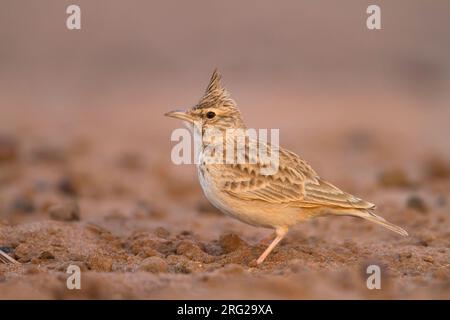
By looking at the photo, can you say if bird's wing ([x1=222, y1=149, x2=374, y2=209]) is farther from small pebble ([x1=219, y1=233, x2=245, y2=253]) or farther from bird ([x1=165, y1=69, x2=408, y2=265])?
small pebble ([x1=219, y1=233, x2=245, y2=253])

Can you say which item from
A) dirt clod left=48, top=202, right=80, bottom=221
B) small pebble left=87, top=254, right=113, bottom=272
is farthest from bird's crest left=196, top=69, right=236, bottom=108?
dirt clod left=48, top=202, right=80, bottom=221

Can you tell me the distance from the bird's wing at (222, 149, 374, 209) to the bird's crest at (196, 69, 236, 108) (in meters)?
0.79

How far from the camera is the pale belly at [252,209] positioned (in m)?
7.03

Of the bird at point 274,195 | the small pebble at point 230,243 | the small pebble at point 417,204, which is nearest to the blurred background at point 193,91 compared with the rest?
the small pebble at point 417,204

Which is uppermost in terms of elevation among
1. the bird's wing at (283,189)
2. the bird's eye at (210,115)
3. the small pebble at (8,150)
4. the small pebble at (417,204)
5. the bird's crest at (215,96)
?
the bird's crest at (215,96)

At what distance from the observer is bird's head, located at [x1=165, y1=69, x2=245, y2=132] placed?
25.1 feet

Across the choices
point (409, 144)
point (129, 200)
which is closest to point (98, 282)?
point (129, 200)

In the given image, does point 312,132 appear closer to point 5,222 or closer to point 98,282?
point 5,222

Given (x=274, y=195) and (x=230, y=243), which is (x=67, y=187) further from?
(x=274, y=195)

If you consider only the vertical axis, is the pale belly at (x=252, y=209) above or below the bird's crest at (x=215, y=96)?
below

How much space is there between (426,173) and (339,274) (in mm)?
6432

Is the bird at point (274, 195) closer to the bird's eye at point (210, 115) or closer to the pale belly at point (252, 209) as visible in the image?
the pale belly at point (252, 209)

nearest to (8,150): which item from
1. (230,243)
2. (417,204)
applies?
(230,243)

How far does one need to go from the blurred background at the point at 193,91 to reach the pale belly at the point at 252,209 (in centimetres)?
262
